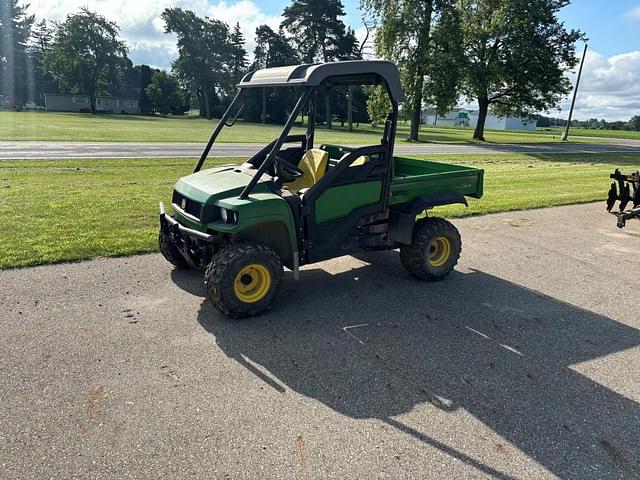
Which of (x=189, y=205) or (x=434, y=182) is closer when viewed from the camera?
(x=189, y=205)

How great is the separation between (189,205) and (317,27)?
180 ft

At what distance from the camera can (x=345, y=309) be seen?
4523mm

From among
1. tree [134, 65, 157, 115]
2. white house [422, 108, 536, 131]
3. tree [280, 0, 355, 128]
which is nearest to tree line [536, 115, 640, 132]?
white house [422, 108, 536, 131]

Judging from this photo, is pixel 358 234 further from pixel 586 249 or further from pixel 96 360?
pixel 586 249

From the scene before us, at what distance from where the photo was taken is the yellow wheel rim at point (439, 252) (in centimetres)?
544

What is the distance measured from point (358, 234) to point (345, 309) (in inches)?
34.7

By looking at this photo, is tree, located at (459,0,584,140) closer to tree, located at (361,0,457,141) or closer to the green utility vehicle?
tree, located at (361,0,457,141)

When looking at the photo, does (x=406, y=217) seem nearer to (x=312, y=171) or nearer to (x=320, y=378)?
(x=312, y=171)

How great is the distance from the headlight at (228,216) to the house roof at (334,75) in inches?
49.9

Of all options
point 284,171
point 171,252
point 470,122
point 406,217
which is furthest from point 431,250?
point 470,122

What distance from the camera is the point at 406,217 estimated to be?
198 inches

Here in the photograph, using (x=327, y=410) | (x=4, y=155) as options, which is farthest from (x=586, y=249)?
(x=4, y=155)

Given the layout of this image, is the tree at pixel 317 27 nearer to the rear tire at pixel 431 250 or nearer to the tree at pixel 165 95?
the tree at pixel 165 95

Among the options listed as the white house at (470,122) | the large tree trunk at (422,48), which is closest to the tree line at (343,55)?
the large tree trunk at (422,48)
